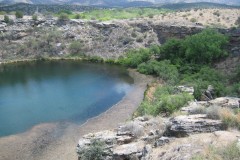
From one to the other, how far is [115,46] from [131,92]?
2755 cm

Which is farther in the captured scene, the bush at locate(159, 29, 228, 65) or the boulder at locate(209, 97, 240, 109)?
the bush at locate(159, 29, 228, 65)

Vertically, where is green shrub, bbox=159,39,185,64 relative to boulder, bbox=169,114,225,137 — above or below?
below

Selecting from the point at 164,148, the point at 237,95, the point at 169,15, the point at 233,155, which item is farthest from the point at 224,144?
the point at 169,15

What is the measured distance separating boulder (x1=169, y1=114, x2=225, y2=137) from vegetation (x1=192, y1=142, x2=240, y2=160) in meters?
3.87

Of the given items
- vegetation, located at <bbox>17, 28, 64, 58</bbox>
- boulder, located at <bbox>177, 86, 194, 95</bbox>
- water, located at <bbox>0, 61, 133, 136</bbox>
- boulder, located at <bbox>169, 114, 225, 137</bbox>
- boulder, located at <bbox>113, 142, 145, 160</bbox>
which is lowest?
water, located at <bbox>0, 61, 133, 136</bbox>

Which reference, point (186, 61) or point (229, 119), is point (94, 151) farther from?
point (186, 61)

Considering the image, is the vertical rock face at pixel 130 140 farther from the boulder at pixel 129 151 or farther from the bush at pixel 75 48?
the bush at pixel 75 48

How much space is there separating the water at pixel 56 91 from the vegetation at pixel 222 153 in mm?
26249

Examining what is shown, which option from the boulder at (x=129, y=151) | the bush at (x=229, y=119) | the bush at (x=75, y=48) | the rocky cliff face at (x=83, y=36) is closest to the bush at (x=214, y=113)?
the bush at (x=229, y=119)

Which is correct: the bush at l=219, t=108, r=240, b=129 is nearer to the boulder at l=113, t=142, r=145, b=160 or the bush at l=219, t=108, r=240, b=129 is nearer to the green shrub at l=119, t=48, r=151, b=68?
the boulder at l=113, t=142, r=145, b=160

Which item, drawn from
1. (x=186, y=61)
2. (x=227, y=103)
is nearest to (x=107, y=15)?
(x=186, y=61)

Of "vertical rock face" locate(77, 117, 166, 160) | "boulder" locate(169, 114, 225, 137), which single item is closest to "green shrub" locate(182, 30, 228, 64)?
"vertical rock face" locate(77, 117, 166, 160)

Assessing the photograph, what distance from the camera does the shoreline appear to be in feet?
109

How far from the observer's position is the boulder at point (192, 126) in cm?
2091
